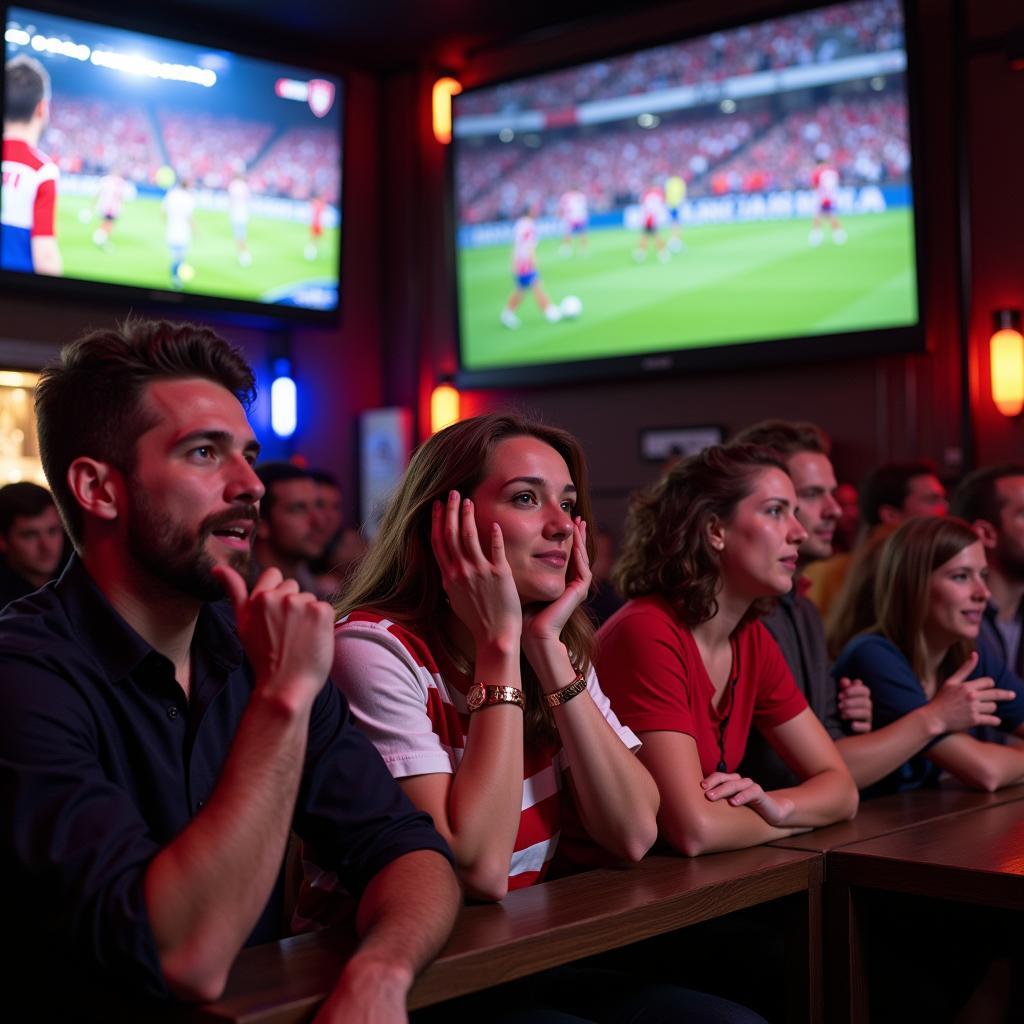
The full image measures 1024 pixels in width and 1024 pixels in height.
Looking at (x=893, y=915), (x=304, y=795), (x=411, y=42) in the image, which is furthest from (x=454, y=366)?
(x=304, y=795)

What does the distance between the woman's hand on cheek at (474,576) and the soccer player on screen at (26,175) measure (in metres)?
4.70

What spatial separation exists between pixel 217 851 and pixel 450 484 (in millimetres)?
945

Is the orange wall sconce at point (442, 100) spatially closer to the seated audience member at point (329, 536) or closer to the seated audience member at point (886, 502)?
the seated audience member at point (329, 536)

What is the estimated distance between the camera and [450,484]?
7.34ft

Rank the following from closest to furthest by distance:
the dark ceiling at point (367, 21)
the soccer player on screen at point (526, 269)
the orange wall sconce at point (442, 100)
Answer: the dark ceiling at point (367, 21), the soccer player on screen at point (526, 269), the orange wall sconce at point (442, 100)

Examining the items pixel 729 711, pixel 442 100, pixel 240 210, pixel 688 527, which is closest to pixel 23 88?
pixel 240 210

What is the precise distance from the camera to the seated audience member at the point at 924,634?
10.2 ft

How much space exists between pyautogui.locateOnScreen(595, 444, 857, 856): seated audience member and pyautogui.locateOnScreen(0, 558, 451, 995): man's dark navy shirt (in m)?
0.69

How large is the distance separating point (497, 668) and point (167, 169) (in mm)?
5343

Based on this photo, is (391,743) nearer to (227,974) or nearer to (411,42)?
(227,974)

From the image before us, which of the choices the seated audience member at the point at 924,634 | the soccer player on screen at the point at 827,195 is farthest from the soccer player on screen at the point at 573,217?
the seated audience member at the point at 924,634

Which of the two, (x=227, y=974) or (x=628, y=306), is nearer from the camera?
(x=227, y=974)

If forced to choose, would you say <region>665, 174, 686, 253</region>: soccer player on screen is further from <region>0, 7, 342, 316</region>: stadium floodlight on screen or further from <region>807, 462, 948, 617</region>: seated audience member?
<region>807, 462, 948, 617</region>: seated audience member

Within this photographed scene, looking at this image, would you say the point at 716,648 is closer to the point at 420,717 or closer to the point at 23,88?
the point at 420,717
